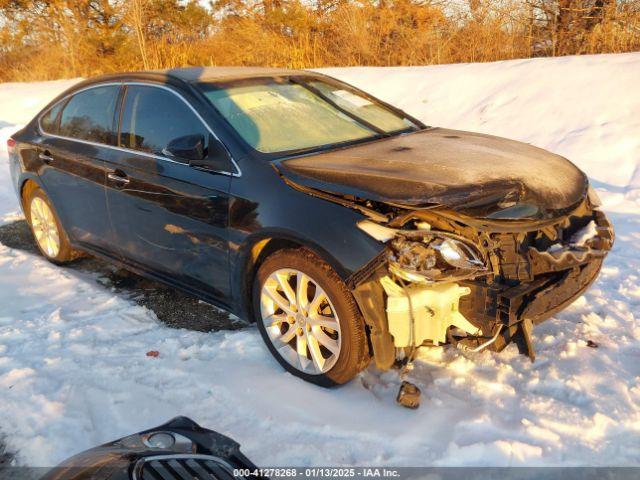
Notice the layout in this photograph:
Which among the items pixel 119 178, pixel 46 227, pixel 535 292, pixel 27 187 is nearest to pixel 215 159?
pixel 119 178

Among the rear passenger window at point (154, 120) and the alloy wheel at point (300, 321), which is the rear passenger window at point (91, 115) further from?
the alloy wheel at point (300, 321)

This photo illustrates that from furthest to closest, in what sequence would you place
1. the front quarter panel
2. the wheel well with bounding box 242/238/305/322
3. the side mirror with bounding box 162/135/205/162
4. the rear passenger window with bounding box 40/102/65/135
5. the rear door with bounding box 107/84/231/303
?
the rear passenger window with bounding box 40/102/65/135 → the rear door with bounding box 107/84/231/303 → the side mirror with bounding box 162/135/205/162 → the wheel well with bounding box 242/238/305/322 → the front quarter panel

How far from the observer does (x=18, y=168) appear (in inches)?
214

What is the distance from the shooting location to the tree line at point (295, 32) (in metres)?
11.0

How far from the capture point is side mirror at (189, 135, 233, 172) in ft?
11.3

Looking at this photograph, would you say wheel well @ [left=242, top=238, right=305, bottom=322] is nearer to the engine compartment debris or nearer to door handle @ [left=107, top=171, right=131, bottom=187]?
the engine compartment debris

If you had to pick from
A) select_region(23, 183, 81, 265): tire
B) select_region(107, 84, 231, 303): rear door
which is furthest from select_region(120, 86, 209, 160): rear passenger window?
select_region(23, 183, 81, 265): tire

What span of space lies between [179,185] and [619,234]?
3.85 meters

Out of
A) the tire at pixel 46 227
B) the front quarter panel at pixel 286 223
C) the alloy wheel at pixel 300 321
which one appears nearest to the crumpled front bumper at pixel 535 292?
the front quarter panel at pixel 286 223

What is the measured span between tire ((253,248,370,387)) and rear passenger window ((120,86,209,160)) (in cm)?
104

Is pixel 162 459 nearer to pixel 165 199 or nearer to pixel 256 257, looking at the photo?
pixel 256 257

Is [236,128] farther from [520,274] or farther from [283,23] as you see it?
[283,23]

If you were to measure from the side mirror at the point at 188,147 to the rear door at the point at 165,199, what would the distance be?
125mm

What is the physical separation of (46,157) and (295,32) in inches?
477
